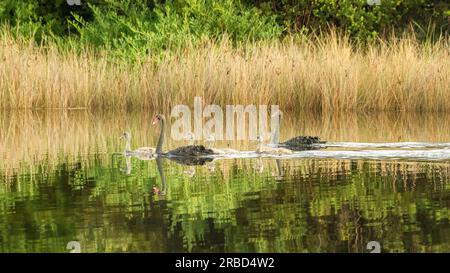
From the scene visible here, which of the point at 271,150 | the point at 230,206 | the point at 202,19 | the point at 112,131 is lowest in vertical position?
the point at 230,206

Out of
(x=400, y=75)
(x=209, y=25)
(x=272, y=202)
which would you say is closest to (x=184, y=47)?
(x=209, y=25)

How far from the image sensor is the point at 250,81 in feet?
73.4

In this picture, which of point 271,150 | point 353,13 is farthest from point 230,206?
point 353,13

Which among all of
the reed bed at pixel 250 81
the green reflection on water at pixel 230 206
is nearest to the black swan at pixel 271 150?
the green reflection on water at pixel 230 206

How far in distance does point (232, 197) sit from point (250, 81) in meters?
11.8

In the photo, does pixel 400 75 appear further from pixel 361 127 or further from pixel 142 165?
pixel 142 165

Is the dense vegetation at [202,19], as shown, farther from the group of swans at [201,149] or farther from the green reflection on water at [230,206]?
the green reflection on water at [230,206]

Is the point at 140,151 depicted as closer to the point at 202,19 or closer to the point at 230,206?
the point at 230,206

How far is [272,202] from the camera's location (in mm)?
10281

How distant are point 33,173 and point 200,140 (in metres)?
4.82

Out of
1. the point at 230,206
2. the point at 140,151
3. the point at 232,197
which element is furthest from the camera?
the point at 140,151

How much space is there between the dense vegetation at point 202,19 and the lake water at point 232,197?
408 inches

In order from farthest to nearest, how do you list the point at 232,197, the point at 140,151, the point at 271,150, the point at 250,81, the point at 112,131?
the point at 250,81 → the point at 112,131 → the point at 140,151 → the point at 271,150 → the point at 232,197
